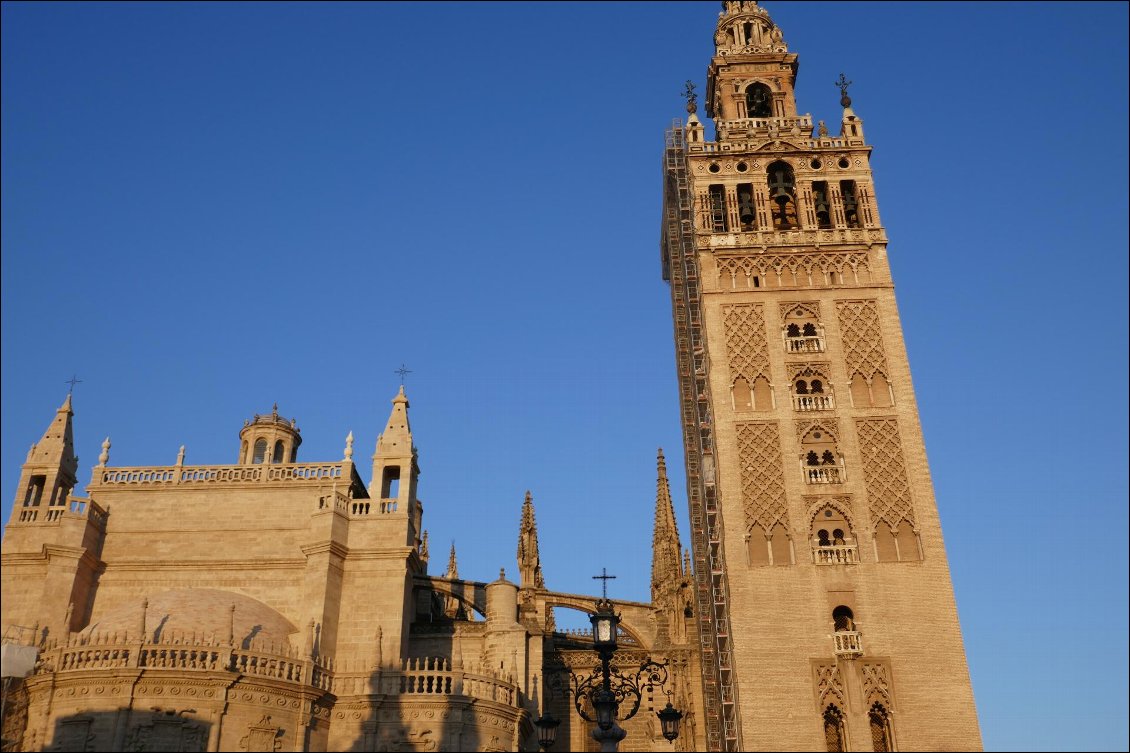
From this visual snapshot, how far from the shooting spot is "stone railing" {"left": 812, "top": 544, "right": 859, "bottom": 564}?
31422mm

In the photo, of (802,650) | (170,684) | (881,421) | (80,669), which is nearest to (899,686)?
(802,650)

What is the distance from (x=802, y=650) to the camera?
30.0 meters

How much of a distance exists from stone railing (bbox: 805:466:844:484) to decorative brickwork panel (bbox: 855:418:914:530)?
81cm

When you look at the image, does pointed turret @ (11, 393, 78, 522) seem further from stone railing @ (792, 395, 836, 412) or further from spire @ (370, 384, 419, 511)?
stone railing @ (792, 395, 836, 412)

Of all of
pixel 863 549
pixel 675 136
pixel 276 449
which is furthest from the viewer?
pixel 675 136

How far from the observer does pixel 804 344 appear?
35156mm

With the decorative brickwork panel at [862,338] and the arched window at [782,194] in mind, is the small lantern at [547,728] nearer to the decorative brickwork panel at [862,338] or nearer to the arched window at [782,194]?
the decorative brickwork panel at [862,338]

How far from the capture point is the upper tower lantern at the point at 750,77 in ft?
134

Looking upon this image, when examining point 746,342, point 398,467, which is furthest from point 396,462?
point 746,342

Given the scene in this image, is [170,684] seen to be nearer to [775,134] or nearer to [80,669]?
[80,669]

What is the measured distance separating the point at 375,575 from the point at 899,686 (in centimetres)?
1562

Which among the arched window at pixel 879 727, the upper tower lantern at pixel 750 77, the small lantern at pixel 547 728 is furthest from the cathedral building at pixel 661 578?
the small lantern at pixel 547 728

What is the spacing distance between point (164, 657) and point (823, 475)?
20020mm

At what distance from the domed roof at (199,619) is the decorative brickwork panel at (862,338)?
19973 millimetres
